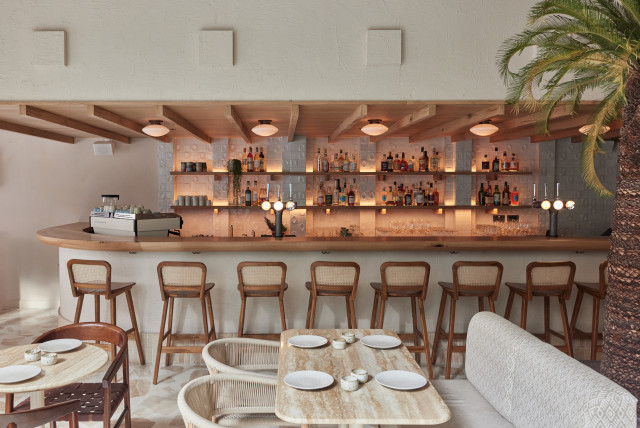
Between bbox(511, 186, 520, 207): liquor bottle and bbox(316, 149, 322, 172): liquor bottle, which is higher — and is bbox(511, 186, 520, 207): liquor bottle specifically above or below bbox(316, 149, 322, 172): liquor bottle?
below

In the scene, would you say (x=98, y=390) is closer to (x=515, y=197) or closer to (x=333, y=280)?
(x=333, y=280)

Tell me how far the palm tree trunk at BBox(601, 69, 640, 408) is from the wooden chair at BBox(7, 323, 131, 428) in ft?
8.82

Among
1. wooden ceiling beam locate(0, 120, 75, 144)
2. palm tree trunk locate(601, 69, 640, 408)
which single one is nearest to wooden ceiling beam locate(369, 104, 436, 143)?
palm tree trunk locate(601, 69, 640, 408)

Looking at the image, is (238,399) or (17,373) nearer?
(17,373)

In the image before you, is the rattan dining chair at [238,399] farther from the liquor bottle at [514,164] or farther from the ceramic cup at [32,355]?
the liquor bottle at [514,164]

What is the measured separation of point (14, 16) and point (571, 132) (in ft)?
20.3

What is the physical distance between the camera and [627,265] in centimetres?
262

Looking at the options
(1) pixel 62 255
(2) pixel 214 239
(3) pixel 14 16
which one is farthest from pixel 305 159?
(3) pixel 14 16

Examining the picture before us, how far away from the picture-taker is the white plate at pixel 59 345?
2.53m

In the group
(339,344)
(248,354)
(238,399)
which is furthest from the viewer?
(248,354)

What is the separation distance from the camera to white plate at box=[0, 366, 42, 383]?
7.01 ft

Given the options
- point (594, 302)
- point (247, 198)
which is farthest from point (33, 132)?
point (594, 302)

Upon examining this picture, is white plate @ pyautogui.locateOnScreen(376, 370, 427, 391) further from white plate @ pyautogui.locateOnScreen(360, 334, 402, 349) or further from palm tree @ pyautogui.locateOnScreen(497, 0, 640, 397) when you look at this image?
palm tree @ pyautogui.locateOnScreen(497, 0, 640, 397)

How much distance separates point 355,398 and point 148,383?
2667 mm
